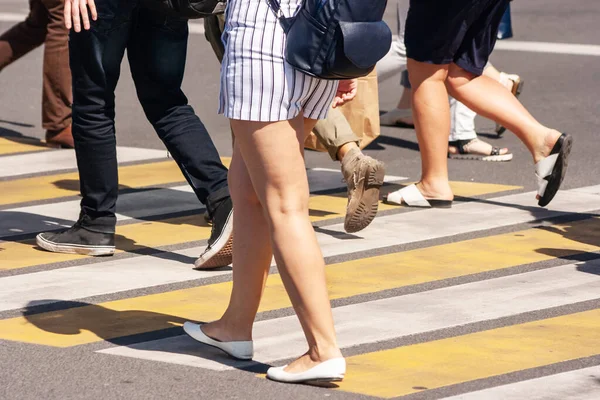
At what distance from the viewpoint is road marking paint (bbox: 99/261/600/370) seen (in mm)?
4930

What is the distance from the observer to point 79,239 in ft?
21.3

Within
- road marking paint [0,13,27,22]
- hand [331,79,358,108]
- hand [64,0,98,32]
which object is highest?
hand [64,0,98,32]

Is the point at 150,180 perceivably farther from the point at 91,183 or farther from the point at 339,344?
the point at 339,344

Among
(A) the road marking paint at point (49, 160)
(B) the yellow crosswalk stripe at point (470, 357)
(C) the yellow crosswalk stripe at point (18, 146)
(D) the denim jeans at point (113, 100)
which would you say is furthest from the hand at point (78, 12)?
(C) the yellow crosswalk stripe at point (18, 146)

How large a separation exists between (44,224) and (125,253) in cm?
81

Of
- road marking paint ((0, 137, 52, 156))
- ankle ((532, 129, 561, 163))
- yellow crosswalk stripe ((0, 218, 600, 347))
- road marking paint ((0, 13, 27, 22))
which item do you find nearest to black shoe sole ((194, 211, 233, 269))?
yellow crosswalk stripe ((0, 218, 600, 347))

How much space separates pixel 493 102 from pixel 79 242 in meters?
2.37

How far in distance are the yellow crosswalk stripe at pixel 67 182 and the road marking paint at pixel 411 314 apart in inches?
112

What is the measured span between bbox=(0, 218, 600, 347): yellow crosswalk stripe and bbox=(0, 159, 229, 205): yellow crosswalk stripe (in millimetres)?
2227

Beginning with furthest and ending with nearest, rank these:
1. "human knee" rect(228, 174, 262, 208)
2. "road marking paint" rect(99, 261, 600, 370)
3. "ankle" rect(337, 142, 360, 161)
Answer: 1. "ankle" rect(337, 142, 360, 161)
2. "road marking paint" rect(99, 261, 600, 370)
3. "human knee" rect(228, 174, 262, 208)

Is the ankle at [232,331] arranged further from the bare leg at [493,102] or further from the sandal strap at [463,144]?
the sandal strap at [463,144]

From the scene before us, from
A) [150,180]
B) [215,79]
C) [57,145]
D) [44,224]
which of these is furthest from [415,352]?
[215,79]

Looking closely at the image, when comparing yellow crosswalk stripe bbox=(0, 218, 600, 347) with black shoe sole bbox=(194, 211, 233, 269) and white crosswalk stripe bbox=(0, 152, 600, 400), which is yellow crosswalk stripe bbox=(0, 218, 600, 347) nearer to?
white crosswalk stripe bbox=(0, 152, 600, 400)

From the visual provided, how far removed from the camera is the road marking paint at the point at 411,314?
493 cm
